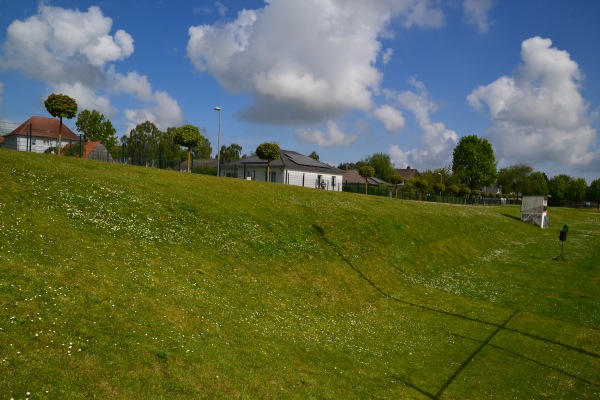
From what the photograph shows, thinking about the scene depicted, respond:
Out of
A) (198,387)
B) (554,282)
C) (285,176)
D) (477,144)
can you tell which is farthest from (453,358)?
(477,144)

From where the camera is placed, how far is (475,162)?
445 feet

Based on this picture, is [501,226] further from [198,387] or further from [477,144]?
[477,144]

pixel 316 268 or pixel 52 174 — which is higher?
pixel 52 174

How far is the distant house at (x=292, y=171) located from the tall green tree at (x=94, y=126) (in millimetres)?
45638

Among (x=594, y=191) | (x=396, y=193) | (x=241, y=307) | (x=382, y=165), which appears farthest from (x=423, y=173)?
(x=241, y=307)

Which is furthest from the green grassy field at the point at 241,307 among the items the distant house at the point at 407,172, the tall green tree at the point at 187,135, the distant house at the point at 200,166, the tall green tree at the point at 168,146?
the distant house at the point at 407,172

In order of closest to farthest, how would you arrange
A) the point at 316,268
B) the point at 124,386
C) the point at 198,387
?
the point at 124,386
the point at 198,387
the point at 316,268

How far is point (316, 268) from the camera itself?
21.8 m

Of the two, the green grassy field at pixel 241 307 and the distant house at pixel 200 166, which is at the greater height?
the distant house at pixel 200 166

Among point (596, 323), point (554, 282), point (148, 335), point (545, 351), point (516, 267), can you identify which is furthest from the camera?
point (516, 267)

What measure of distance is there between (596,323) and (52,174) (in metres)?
29.2

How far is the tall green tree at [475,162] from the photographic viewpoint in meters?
136

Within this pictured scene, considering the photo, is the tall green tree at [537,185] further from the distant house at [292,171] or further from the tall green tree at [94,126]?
the tall green tree at [94,126]

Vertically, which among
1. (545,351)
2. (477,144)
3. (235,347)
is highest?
A: (477,144)
